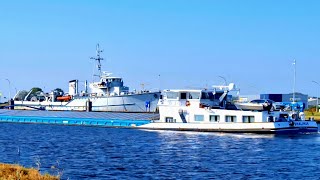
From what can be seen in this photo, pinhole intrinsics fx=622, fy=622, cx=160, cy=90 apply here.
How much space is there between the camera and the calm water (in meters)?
39.4

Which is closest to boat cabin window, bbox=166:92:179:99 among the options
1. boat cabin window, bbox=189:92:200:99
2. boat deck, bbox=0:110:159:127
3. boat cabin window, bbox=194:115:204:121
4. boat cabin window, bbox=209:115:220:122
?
boat cabin window, bbox=189:92:200:99

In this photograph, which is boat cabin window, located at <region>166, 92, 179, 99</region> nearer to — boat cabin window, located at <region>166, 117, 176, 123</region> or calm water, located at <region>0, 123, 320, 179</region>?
boat cabin window, located at <region>166, 117, 176, 123</region>

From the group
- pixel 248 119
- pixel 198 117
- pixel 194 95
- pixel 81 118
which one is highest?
pixel 194 95

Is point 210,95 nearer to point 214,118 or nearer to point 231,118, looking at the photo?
point 214,118

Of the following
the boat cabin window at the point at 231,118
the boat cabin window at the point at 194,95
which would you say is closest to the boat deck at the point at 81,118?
the boat cabin window at the point at 194,95

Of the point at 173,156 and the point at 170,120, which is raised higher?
the point at 170,120

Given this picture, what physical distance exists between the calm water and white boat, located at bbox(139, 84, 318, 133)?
2018 mm

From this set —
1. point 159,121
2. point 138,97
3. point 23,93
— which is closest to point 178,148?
point 159,121

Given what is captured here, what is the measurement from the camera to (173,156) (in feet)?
162

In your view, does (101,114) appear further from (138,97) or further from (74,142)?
(74,142)

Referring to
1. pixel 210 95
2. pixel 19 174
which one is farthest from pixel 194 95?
pixel 19 174

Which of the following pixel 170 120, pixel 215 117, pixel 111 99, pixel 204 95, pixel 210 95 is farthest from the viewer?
pixel 111 99

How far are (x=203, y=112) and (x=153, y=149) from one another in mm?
22174

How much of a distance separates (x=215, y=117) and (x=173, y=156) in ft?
86.8
